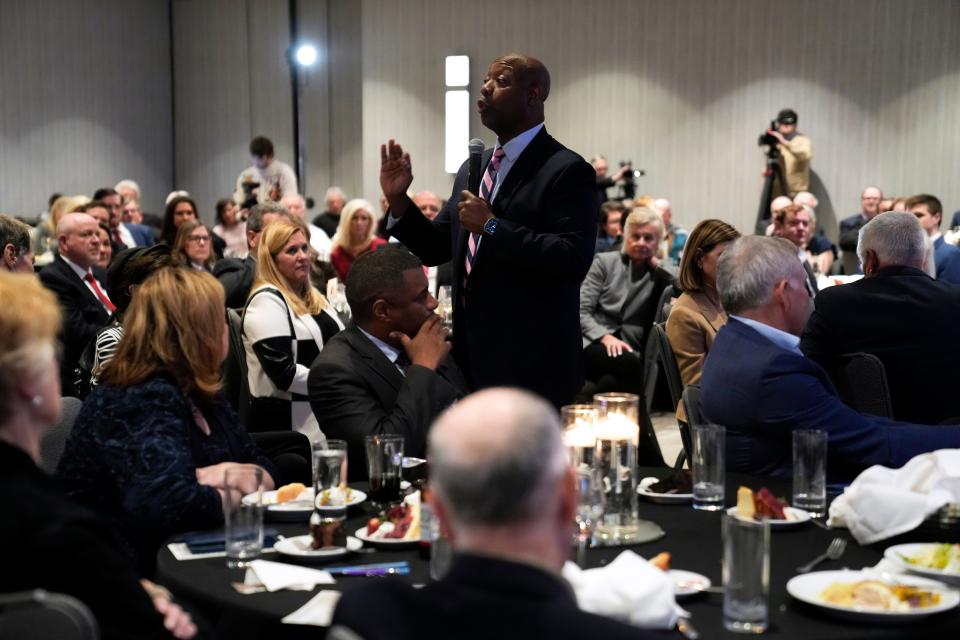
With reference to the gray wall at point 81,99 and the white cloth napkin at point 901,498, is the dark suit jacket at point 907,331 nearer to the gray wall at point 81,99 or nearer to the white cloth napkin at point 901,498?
the white cloth napkin at point 901,498

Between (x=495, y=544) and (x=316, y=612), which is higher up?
(x=495, y=544)

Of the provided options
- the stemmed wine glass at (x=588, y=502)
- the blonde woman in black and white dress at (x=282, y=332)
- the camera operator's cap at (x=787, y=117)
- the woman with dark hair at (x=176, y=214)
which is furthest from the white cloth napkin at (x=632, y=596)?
the camera operator's cap at (x=787, y=117)

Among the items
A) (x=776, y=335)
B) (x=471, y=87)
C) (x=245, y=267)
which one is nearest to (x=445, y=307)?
(x=245, y=267)

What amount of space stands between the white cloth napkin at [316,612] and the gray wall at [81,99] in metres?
12.5

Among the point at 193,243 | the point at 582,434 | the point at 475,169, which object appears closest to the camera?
the point at 582,434

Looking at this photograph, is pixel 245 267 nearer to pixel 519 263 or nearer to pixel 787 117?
pixel 519 263

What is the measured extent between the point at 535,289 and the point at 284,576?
63.4 inches

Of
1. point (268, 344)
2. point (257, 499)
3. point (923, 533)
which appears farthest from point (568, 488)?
point (268, 344)

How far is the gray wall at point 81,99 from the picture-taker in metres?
13.4

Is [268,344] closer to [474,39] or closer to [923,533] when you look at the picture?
[923,533]

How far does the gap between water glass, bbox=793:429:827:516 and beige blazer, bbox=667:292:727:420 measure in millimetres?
2134

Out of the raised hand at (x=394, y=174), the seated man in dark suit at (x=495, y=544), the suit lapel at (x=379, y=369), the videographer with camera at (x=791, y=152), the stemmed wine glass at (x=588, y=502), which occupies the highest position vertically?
the videographer with camera at (x=791, y=152)

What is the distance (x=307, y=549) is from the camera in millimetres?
2211

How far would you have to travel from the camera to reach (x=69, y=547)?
5.51ft
